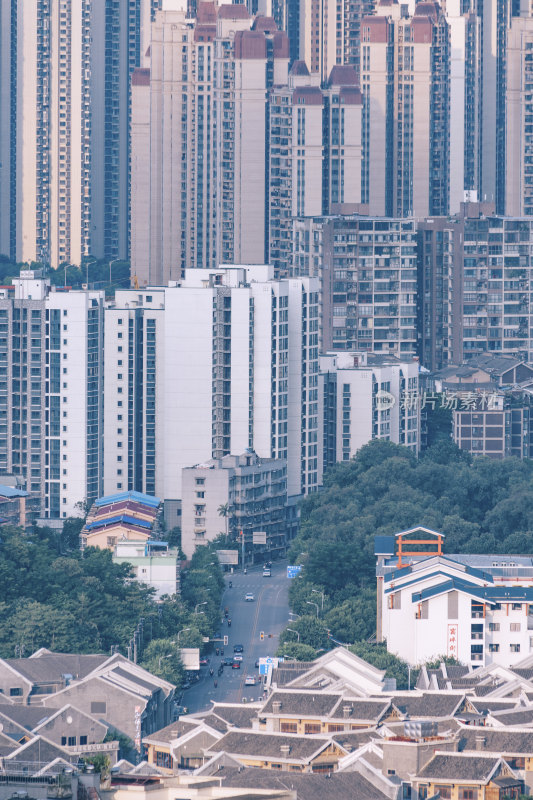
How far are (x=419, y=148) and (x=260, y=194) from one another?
10705 millimetres

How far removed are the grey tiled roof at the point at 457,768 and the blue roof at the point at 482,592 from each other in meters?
22.8

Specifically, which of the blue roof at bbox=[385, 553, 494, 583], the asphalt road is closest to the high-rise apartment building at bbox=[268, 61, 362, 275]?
the asphalt road

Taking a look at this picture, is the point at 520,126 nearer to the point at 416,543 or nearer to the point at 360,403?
the point at 360,403

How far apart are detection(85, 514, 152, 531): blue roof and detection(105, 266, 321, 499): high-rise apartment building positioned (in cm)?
851

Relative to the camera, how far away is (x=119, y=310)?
10862 cm

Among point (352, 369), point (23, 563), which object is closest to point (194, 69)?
point (352, 369)

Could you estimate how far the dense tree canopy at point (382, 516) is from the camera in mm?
88500

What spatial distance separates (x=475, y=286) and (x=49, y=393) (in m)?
29.6

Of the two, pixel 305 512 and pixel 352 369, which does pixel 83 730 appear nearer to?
pixel 305 512

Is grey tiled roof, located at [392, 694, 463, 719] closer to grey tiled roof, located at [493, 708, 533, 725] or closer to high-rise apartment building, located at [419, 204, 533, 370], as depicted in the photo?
grey tiled roof, located at [493, 708, 533, 725]

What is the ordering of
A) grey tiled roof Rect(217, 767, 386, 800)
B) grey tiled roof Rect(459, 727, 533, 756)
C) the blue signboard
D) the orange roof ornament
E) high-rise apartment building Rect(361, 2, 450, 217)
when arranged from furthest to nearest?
high-rise apartment building Rect(361, 2, 450, 217), the blue signboard, the orange roof ornament, grey tiled roof Rect(459, 727, 533, 756), grey tiled roof Rect(217, 767, 386, 800)

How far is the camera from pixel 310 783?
51406 millimetres

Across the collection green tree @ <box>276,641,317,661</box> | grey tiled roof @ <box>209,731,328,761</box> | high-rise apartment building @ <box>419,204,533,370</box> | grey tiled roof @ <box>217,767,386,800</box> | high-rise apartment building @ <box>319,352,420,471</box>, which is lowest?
green tree @ <box>276,641,317,661</box>

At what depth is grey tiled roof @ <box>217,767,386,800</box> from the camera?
5066cm
